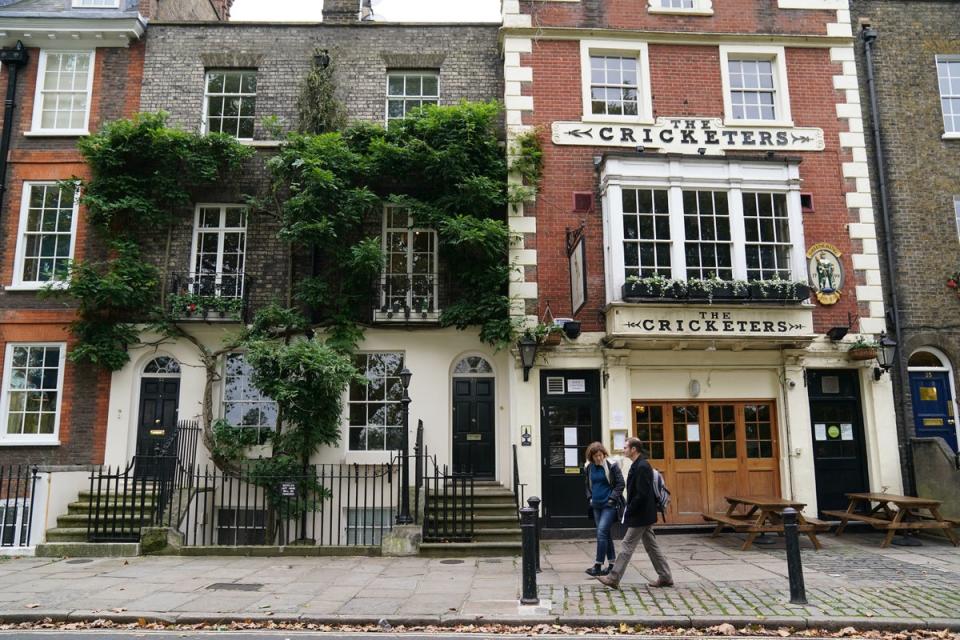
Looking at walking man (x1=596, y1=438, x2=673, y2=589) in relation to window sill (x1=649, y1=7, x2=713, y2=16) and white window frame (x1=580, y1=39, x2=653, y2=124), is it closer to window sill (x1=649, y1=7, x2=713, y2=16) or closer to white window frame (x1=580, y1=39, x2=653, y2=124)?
white window frame (x1=580, y1=39, x2=653, y2=124)

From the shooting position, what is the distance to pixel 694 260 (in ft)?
41.7

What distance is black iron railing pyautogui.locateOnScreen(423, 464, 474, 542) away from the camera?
427 inches

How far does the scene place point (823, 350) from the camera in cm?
1293

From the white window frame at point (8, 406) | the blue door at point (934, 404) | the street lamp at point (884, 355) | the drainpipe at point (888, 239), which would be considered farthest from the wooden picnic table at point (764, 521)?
the white window frame at point (8, 406)

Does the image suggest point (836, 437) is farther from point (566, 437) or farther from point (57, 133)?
point (57, 133)

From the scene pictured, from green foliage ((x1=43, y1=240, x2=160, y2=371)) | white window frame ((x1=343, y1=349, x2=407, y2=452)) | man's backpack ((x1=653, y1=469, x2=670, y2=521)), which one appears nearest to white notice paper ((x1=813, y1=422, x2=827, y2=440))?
man's backpack ((x1=653, y1=469, x2=670, y2=521))

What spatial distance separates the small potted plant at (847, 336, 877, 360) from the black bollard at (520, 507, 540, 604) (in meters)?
8.54

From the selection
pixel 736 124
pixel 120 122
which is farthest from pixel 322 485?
pixel 736 124

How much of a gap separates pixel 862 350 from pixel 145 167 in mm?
15051

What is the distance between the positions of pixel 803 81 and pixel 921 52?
9.56 feet

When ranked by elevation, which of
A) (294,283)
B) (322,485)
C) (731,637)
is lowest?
(731,637)

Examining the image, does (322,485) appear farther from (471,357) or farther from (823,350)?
(823,350)

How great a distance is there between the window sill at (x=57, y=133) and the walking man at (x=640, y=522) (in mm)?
13610

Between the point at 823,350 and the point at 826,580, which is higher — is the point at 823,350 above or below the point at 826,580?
above
